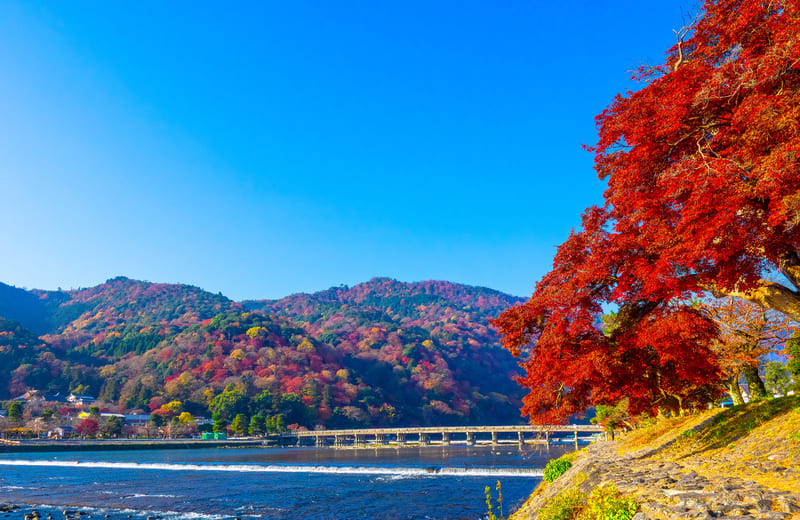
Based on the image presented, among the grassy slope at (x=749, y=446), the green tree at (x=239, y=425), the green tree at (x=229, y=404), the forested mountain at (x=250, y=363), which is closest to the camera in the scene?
the grassy slope at (x=749, y=446)

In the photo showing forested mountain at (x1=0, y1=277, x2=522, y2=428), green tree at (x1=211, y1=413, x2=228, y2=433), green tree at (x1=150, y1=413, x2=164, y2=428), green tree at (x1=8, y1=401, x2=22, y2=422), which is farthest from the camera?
forested mountain at (x1=0, y1=277, x2=522, y2=428)

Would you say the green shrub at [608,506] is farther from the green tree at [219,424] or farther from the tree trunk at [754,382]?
the green tree at [219,424]

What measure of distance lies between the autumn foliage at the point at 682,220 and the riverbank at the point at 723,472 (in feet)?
6.04

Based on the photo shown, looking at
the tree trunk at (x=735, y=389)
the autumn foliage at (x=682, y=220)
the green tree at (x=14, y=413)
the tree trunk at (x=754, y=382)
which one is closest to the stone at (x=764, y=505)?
the autumn foliage at (x=682, y=220)

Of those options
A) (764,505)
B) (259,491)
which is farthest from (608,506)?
(259,491)

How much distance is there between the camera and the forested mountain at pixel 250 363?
9994 centimetres

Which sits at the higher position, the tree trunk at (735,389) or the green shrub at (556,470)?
the tree trunk at (735,389)

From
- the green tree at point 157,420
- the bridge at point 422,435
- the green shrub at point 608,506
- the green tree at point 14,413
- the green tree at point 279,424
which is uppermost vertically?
the green shrub at point 608,506

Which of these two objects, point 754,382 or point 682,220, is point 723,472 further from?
point 754,382

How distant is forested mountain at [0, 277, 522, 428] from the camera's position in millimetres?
99938

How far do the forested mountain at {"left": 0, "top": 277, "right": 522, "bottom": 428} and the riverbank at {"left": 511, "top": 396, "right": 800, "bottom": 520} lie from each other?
92555 millimetres

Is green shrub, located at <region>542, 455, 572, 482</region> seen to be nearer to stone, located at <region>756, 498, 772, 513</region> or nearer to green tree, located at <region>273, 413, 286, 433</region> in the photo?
stone, located at <region>756, 498, 772, 513</region>

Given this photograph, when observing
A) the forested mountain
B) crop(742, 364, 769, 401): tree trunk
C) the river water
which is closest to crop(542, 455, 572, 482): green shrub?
the river water

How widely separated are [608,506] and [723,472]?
126 inches
